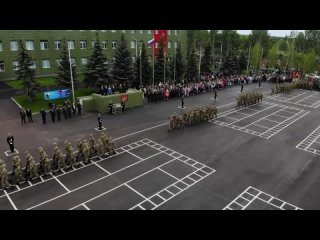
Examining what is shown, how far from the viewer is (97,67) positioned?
30391mm

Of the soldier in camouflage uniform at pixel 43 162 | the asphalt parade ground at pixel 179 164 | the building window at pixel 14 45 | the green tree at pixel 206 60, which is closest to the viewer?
the asphalt parade ground at pixel 179 164

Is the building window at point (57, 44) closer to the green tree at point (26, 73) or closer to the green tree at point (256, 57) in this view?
the green tree at point (26, 73)

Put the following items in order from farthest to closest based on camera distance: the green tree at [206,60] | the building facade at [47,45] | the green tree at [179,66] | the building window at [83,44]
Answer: the green tree at [206,60]
the building window at [83,44]
the green tree at [179,66]
the building facade at [47,45]

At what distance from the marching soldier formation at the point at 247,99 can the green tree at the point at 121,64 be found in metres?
12.5

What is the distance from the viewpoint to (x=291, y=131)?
21688mm

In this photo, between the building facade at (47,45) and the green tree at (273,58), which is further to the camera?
the green tree at (273,58)

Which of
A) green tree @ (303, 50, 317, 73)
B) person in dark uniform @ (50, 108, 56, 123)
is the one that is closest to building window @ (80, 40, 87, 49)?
person in dark uniform @ (50, 108, 56, 123)

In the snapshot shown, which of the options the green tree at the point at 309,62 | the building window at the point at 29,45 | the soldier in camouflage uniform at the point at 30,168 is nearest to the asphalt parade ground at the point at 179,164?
the soldier in camouflage uniform at the point at 30,168

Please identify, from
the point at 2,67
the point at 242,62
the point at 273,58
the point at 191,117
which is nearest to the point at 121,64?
the point at 191,117

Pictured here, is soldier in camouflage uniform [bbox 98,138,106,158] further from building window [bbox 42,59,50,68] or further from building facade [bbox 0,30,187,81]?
building window [bbox 42,59,50,68]

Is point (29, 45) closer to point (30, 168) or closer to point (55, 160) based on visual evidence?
point (55, 160)

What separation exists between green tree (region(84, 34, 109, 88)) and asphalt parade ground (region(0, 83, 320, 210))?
665cm

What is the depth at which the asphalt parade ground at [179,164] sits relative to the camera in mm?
12352
